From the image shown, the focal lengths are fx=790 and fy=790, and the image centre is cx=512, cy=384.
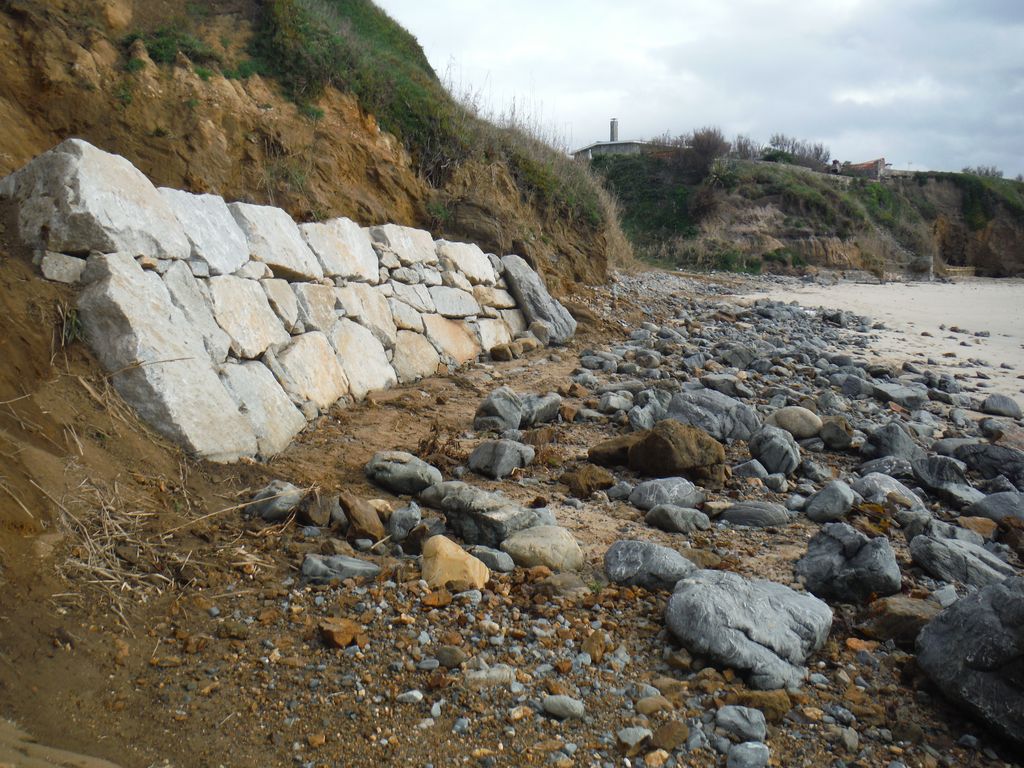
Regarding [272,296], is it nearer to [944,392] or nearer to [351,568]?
[351,568]

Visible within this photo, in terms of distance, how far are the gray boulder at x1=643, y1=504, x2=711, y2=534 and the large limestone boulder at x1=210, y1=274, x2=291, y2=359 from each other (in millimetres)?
2980

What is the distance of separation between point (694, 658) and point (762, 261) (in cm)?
2697

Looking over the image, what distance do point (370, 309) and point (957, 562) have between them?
5417mm

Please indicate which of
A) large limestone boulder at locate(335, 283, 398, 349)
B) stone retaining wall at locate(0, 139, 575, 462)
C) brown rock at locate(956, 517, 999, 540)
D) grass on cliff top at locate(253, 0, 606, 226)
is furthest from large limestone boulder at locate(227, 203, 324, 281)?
brown rock at locate(956, 517, 999, 540)

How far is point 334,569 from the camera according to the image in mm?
3576

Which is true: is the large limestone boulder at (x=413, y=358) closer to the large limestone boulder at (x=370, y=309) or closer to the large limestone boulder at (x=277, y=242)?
the large limestone boulder at (x=370, y=309)

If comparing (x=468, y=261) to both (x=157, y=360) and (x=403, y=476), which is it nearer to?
(x=403, y=476)

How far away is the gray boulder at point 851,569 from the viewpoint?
12.2ft

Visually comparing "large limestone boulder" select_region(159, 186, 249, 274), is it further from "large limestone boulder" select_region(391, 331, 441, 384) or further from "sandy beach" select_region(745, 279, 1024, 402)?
"sandy beach" select_region(745, 279, 1024, 402)

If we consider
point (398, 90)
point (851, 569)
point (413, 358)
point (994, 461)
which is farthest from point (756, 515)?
point (398, 90)

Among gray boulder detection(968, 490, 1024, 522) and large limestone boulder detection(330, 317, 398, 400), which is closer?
gray boulder detection(968, 490, 1024, 522)

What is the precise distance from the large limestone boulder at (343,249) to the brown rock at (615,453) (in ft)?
10.5

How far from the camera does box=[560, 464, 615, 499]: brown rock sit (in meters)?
5.12

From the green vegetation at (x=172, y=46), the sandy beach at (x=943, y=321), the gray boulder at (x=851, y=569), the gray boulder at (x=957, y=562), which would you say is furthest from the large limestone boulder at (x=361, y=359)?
the sandy beach at (x=943, y=321)
